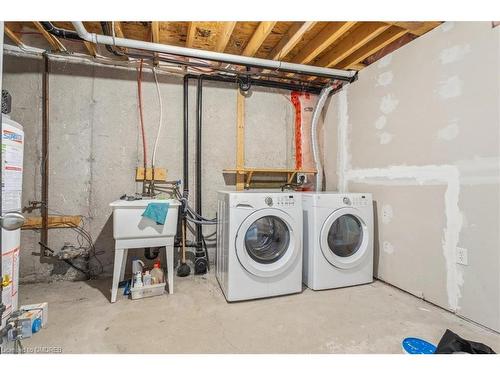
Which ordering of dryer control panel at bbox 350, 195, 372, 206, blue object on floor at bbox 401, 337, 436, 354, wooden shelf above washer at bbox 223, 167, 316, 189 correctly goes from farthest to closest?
wooden shelf above washer at bbox 223, 167, 316, 189 → dryer control panel at bbox 350, 195, 372, 206 → blue object on floor at bbox 401, 337, 436, 354

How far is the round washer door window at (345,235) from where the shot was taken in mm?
2363

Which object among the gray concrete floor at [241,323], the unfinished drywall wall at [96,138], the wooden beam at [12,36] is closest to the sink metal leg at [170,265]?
the gray concrete floor at [241,323]

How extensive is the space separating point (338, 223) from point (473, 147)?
1165 millimetres

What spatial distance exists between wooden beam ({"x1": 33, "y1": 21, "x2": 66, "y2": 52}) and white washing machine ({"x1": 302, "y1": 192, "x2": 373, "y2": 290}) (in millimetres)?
2715

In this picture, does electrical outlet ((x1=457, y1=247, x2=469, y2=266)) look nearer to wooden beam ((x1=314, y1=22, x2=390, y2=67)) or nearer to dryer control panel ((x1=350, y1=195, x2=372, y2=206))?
dryer control panel ((x1=350, y1=195, x2=372, y2=206))

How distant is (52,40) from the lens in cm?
226

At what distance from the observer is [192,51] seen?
90.2 inches

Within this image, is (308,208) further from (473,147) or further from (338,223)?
(473,147)

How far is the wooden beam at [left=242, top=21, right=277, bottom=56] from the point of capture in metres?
2.07

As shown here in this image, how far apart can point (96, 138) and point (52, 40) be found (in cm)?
92

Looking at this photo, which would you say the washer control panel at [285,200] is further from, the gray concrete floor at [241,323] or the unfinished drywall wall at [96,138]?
the unfinished drywall wall at [96,138]

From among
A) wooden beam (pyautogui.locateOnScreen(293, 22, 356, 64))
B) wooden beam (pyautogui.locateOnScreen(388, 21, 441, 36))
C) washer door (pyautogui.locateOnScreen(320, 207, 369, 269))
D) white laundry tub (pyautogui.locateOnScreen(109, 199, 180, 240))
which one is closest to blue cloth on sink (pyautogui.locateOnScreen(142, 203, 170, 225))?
white laundry tub (pyautogui.locateOnScreen(109, 199, 180, 240))

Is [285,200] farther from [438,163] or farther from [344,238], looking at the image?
[438,163]

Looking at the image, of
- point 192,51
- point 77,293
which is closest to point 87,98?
point 192,51
